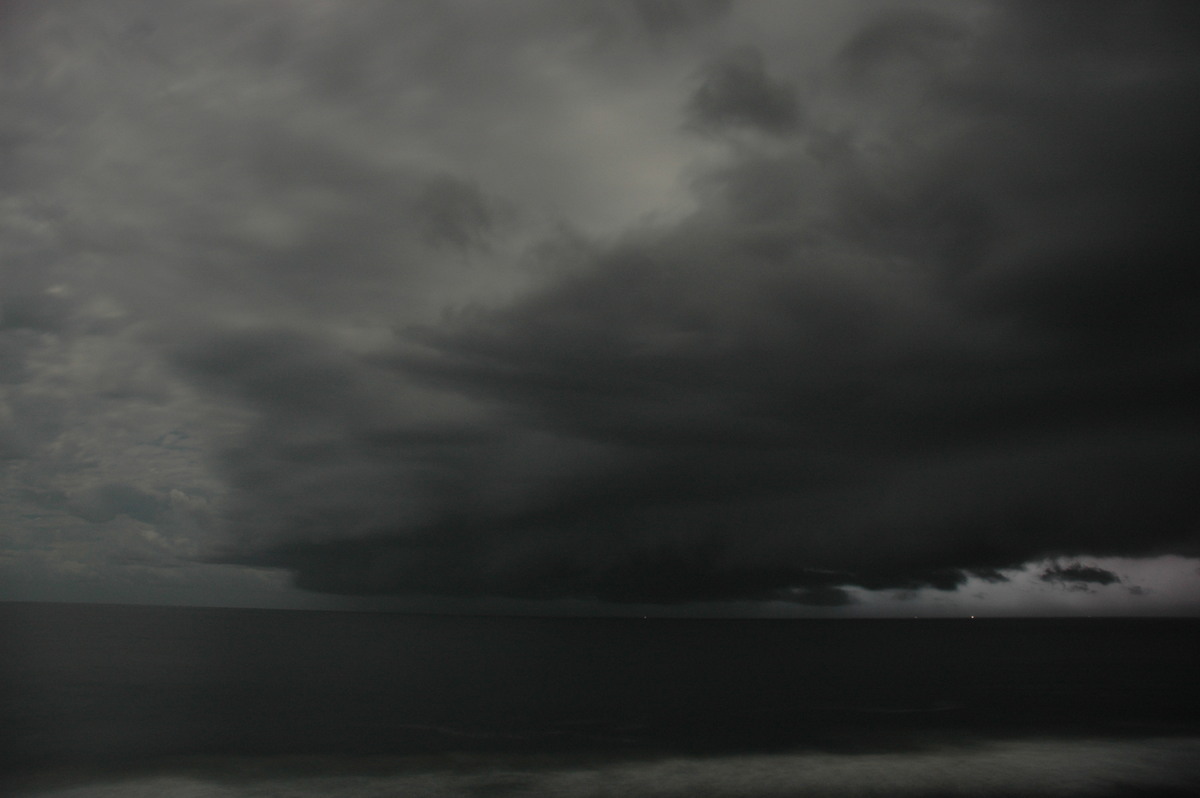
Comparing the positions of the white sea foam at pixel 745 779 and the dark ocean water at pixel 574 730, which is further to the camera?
the dark ocean water at pixel 574 730

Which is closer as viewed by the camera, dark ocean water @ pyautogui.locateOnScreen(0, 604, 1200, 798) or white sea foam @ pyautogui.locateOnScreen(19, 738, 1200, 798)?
white sea foam @ pyautogui.locateOnScreen(19, 738, 1200, 798)

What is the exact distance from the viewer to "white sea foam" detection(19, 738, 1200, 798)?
43906mm

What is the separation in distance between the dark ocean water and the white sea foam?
251 mm

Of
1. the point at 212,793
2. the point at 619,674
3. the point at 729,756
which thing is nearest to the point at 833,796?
the point at 729,756

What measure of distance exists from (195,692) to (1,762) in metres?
40.7

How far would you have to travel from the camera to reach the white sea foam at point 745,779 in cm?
4391

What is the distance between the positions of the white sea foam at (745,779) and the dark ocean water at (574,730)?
0.25m

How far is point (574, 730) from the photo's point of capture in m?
68.6

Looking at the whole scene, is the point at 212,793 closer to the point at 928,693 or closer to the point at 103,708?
the point at 103,708

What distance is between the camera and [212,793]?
43.8 m

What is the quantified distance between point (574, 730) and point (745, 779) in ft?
79.5

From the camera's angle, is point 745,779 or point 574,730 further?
point 574,730

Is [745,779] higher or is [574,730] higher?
[745,779]

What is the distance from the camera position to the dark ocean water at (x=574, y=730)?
46.5 m
